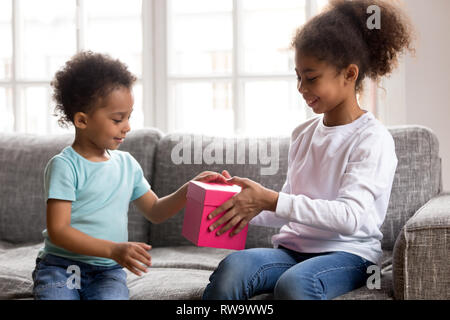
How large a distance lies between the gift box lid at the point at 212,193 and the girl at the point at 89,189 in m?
0.08

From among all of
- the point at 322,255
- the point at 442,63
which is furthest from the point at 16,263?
the point at 442,63

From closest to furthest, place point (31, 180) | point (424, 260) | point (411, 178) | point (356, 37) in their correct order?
point (424, 260), point (356, 37), point (411, 178), point (31, 180)

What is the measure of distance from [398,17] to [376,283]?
81 cm

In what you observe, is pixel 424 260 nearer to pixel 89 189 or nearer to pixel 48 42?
pixel 89 189

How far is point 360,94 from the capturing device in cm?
184

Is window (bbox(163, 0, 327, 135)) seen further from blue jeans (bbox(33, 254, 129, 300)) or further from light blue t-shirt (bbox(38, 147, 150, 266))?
blue jeans (bbox(33, 254, 129, 300))

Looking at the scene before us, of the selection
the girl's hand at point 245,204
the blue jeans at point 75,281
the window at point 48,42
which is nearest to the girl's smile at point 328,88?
the girl's hand at point 245,204

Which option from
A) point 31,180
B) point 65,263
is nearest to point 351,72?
point 65,263

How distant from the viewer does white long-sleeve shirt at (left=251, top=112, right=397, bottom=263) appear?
1515mm

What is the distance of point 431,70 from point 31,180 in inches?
65.8

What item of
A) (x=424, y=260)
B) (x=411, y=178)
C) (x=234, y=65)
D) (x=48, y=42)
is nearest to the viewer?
(x=424, y=260)

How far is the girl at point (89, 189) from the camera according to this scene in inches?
59.7

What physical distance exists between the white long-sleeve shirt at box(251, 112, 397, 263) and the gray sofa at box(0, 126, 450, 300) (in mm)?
113

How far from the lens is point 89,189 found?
5.28 ft
